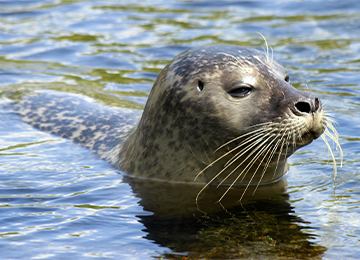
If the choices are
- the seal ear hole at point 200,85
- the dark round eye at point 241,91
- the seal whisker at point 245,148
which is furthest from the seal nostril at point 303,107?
the seal ear hole at point 200,85

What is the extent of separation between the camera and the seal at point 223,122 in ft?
17.7

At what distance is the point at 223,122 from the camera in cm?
562

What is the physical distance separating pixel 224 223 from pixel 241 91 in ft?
4.12

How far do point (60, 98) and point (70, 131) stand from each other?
45.1 inches

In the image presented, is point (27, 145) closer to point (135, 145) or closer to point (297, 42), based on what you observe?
point (135, 145)

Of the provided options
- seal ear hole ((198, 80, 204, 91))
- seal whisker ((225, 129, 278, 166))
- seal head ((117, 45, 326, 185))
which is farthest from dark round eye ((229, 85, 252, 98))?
seal whisker ((225, 129, 278, 166))

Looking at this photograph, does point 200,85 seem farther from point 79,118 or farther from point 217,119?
point 79,118

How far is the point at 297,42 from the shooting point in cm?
1216

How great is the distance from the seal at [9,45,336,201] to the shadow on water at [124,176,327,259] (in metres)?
0.19

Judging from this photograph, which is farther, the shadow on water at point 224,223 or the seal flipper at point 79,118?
the seal flipper at point 79,118

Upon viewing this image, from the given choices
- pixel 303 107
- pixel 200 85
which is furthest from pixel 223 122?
pixel 303 107

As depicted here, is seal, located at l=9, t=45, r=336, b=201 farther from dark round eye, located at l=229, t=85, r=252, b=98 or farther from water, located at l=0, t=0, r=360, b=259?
water, located at l=0, t=0, r=360, b=259

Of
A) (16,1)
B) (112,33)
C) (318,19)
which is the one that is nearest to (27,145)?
(112,33)

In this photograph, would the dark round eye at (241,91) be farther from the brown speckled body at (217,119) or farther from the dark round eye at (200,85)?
the dark round eye at (200,85)
